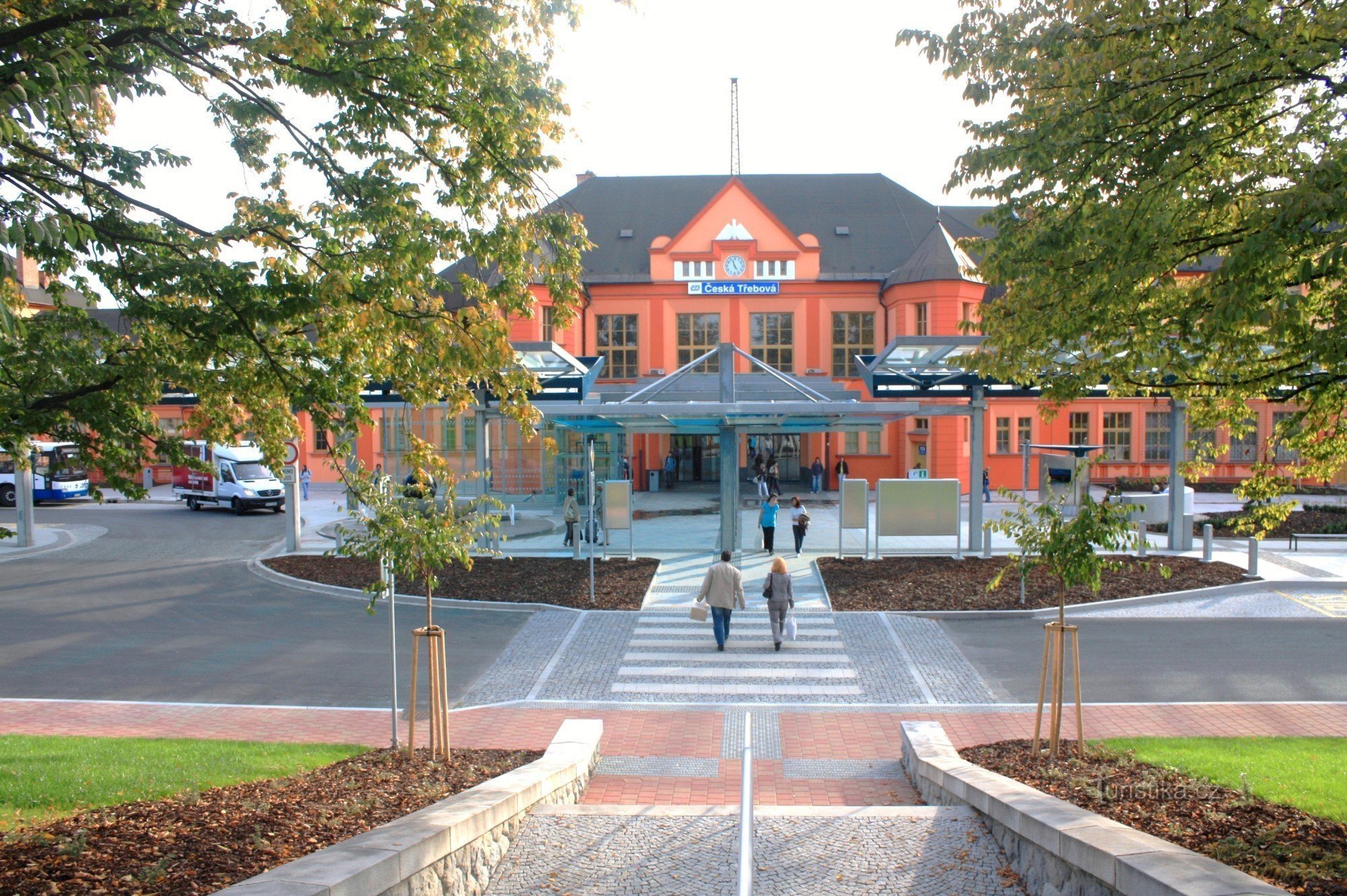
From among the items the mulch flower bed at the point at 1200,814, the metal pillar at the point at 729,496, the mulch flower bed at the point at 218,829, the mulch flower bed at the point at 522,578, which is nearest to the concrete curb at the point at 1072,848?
the mulch flower bed at the point at 1200,814

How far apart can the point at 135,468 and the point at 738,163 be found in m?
53.2

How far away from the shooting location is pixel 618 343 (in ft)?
140

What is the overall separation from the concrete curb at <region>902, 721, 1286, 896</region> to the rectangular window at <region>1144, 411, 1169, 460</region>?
37041 mm

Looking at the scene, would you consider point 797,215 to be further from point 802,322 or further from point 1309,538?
point 1309,538

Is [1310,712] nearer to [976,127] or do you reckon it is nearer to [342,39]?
[976,127]

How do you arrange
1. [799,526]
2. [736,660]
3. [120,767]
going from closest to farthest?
[120,767], [736,660], [799,526]

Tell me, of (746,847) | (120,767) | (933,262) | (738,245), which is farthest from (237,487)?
(746,847)

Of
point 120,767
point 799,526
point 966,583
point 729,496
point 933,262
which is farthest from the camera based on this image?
point 933,262

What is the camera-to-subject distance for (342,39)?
7176 mm

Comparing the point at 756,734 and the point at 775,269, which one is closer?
the point at 756,734

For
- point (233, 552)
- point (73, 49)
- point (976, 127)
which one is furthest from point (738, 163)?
point (73, 49)

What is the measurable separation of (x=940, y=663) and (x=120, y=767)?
9.51m

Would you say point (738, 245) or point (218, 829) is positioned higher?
point (738, 245)

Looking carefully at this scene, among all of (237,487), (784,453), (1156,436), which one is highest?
(1156,436)
